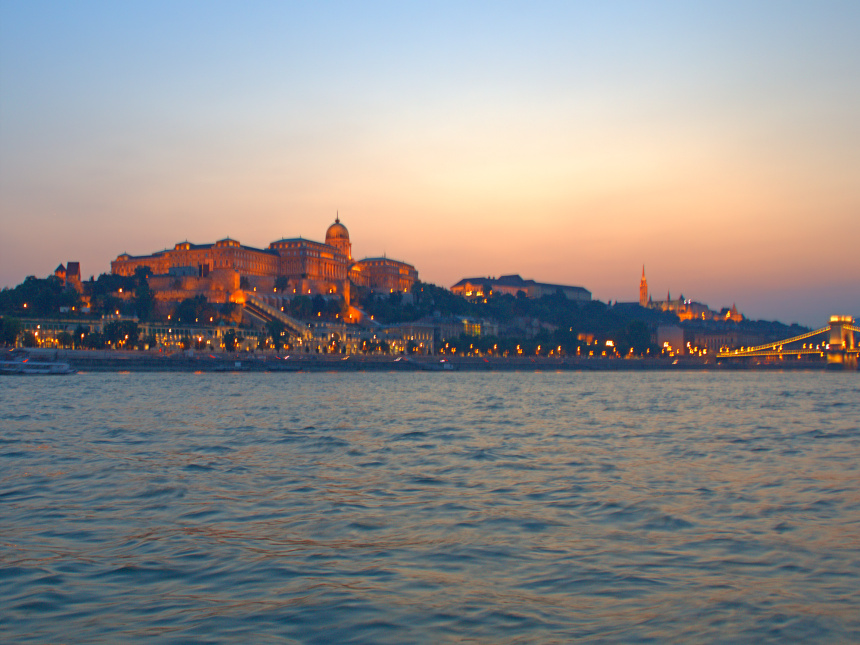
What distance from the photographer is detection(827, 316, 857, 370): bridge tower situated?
124875 mm

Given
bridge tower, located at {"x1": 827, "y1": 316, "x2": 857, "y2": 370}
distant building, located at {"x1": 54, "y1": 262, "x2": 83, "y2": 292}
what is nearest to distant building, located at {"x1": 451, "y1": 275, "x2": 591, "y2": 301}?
bridge tower, located at {"x1": 827, "y1": 316, "x2": 857, "y2": 370}

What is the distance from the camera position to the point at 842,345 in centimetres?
12775

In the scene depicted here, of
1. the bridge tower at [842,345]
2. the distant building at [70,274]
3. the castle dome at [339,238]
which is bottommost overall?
the bridge tower at [842,345]

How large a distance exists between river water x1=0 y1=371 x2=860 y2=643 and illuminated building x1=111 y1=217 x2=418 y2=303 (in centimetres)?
10333

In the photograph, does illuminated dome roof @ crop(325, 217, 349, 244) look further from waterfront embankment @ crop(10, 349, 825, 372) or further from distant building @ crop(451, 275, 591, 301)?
waterfront embankment @ crop(10, 349, 825, 372)

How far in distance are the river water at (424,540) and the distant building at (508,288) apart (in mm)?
152982

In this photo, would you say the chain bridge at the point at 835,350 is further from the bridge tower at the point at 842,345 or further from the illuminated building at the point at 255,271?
the illuminated building at the point at 255,271

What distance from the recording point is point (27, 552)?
813 cm

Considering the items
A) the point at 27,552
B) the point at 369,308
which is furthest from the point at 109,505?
the point at 369,308

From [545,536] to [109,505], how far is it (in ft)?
19.0

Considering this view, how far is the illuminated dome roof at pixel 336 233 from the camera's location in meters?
159

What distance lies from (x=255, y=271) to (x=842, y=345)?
315ft

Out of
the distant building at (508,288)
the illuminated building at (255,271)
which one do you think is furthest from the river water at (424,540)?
the distant building at (508,288)

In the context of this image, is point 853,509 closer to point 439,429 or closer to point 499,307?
point 439,429
